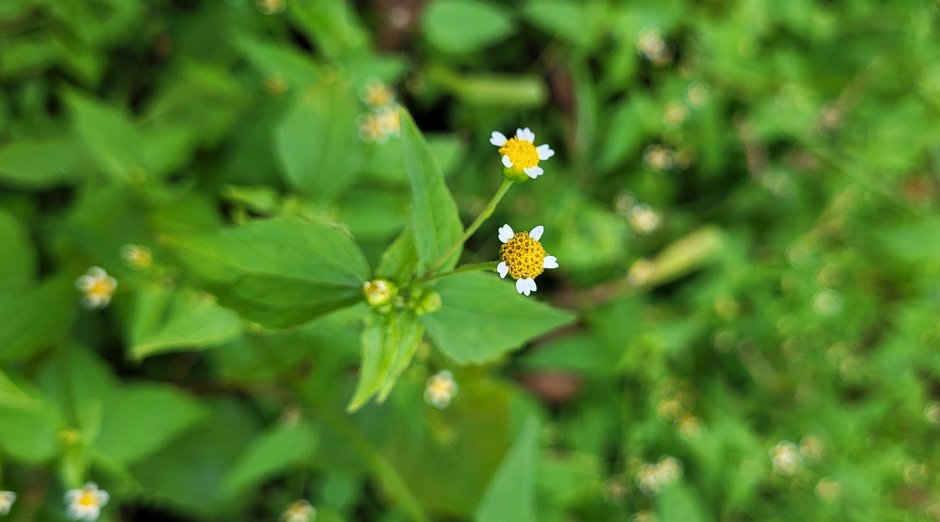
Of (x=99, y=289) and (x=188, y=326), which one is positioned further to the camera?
(x=99, y=289)

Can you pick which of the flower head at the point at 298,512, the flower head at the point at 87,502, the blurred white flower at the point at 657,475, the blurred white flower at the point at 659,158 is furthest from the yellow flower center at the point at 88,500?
the blurred white flower at the point at 659,158

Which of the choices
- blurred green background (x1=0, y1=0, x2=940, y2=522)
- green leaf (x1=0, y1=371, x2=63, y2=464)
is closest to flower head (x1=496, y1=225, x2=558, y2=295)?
blurred green background (x1=0, y1=0, x2=940, y2=522)

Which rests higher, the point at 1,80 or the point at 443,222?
the point at 443,222

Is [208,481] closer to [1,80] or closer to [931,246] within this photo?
[1,80]

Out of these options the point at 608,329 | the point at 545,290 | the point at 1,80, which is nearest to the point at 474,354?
the point at 608,329

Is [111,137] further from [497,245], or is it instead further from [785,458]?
[785,458]

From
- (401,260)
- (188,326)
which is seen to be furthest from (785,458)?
(188,326)
